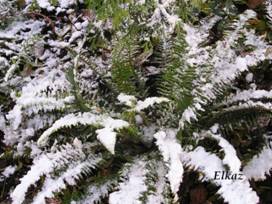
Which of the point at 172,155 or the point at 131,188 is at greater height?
the point at 172,155

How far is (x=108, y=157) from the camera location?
2.61 metres

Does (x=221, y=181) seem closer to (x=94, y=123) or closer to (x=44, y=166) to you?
(x=94, y=123)

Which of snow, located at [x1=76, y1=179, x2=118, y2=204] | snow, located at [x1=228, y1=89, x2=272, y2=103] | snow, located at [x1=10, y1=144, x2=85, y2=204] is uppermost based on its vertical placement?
snow, located at [x1=228, y1=89, x2=272, y2=103]

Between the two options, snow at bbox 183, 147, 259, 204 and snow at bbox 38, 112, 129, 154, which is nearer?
snow at bbox 183, 147, 259, 204

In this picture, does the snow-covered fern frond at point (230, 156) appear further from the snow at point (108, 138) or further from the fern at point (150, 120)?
the snow at point (108, 138)

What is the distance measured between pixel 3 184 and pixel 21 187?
26.8 inches

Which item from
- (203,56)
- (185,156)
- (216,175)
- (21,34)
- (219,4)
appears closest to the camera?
(216,175)

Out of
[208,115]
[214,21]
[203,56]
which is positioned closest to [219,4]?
[214,21]

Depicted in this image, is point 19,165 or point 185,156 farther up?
point 185,156

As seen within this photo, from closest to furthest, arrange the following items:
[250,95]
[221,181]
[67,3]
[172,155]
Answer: [221,181], [172,155], [250,95], [67,3]

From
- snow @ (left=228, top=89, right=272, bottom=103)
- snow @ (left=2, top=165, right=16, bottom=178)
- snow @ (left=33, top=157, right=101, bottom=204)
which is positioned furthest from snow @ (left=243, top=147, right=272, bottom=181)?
snow @ (left=2, top=165, right=16, bottom=178)

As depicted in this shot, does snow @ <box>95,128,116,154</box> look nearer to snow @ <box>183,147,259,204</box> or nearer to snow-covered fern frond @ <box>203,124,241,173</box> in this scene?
snow @ <box>183,147,259,204</box>

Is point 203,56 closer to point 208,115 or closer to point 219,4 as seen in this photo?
point 208,115

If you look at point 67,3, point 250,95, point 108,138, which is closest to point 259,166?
point 250,95
